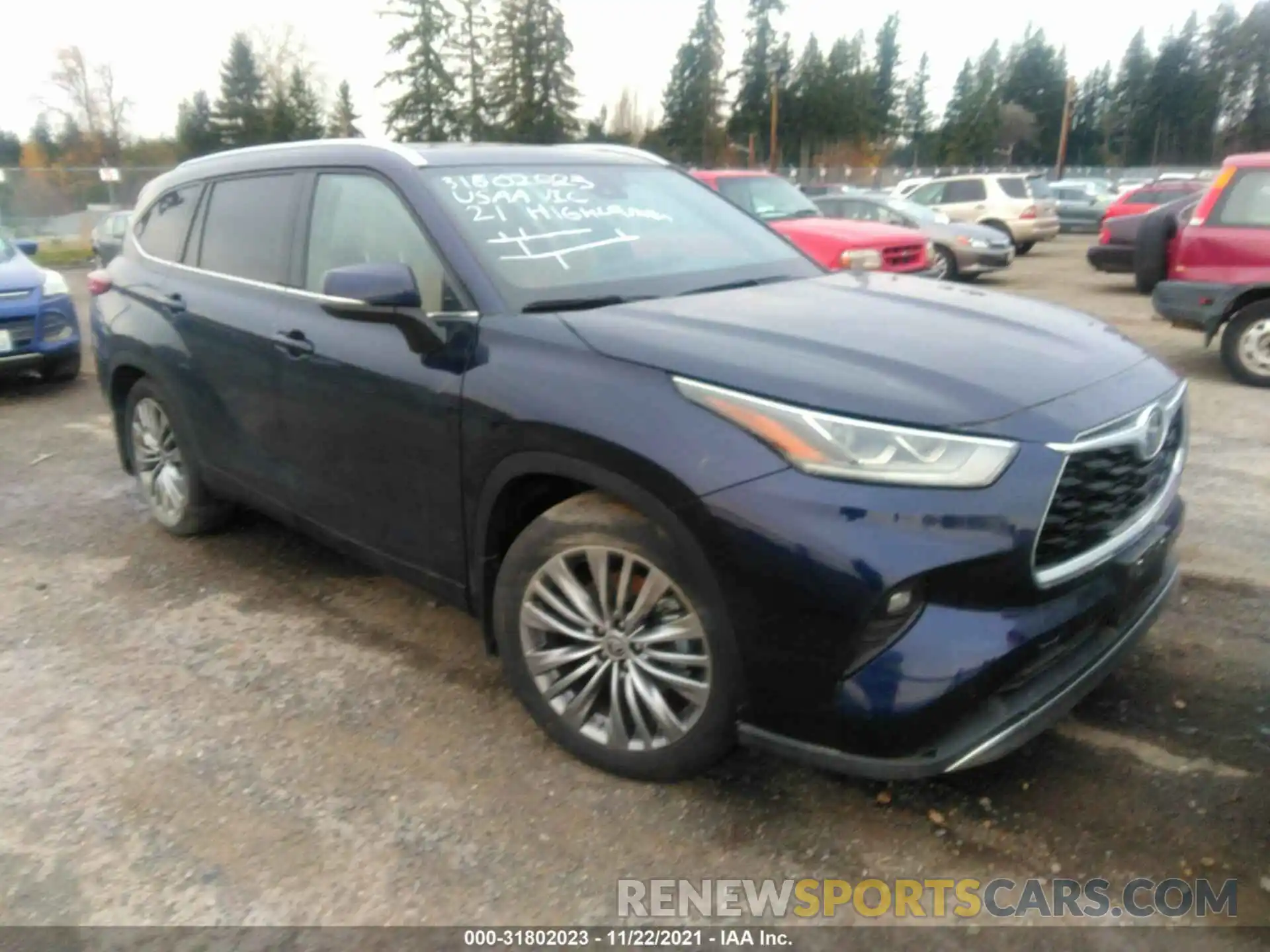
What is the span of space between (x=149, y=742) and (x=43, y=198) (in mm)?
31605

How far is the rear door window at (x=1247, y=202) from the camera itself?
7945 mm

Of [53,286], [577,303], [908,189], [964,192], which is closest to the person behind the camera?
[577,303]

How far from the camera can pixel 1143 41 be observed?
8606 centimetres

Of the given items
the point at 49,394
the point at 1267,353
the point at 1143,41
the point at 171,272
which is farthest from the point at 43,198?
the point at 1143,41

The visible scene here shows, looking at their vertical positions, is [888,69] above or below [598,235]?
above

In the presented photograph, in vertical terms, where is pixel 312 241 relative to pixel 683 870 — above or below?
above

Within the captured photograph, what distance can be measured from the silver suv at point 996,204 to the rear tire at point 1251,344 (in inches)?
512

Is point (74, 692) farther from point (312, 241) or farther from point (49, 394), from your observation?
Answer: point (49, 394)

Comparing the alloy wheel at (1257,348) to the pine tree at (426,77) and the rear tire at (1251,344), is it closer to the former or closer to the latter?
the rear tire at (1251,344)

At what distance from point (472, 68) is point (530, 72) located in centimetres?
331

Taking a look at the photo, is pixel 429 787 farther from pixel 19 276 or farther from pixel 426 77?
pixel 426 77

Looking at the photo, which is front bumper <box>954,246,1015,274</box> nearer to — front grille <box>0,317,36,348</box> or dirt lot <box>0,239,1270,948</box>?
dirt lot <box>0,239,1270,948</box>

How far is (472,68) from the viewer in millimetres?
55625

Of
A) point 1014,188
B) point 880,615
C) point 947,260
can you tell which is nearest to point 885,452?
point 880,615
